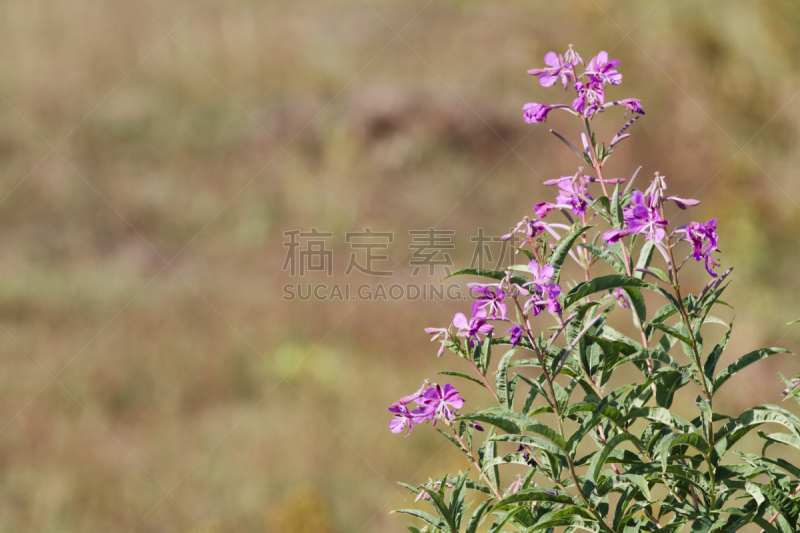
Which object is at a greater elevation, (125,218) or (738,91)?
(738,91)

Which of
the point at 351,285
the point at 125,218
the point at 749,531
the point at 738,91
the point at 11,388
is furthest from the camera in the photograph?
the point at 738,91

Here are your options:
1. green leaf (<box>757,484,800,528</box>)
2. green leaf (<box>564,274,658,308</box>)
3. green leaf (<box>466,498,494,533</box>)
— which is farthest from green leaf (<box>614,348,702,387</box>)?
green leaf (<box>466,498,494,533</box>)

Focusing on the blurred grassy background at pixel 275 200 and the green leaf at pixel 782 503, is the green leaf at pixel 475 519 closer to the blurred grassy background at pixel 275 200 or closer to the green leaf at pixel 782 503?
the green leaf at pixel 782 503

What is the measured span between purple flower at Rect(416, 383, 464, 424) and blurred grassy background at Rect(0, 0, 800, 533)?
2.90 m

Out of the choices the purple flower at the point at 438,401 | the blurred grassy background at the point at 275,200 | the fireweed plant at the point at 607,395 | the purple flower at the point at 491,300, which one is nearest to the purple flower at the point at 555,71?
the fireweed plant at the point at 607,395

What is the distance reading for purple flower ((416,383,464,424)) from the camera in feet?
3.58

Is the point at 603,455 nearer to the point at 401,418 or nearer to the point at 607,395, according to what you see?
the point at 607,395

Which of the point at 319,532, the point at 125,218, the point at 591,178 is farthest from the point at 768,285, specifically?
the point at 125,218

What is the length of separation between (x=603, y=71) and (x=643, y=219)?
36cm

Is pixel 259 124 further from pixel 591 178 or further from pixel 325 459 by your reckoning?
A: pixel 591 178

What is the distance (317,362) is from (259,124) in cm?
424

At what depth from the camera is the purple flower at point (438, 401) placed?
1092 mm

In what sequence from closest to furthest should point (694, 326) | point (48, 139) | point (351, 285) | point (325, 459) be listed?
point (694, 326)
point (325, 459)
point (351, 285)
point (48, 139)

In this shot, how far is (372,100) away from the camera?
326 inches
